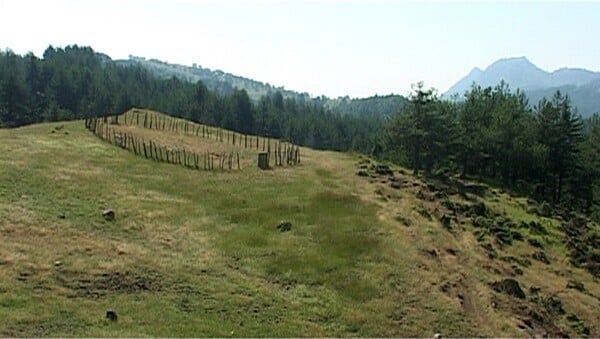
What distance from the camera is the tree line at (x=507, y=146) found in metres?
88.3

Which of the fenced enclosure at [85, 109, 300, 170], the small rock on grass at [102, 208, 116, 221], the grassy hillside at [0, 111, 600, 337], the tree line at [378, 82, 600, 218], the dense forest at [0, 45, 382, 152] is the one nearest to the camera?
the grassy hillside at [0, 111, 600, 337]

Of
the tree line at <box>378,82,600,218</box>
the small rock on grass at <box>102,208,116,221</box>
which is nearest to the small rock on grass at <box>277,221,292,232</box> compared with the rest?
the small rock on grass at <box>102,208,116,221</box>

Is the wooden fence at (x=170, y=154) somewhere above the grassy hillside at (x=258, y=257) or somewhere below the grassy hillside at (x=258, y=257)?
above

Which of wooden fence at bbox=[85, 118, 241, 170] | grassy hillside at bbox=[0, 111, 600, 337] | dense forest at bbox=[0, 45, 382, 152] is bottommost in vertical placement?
grassy hillside at bbox=[0, 111, 600, 337]

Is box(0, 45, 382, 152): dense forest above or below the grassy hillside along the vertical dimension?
above

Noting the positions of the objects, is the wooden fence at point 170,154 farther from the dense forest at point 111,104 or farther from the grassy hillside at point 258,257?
the dense forest at point 111,104

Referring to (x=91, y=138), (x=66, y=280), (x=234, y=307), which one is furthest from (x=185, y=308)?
(x=91, y=138)

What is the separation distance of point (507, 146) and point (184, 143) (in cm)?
4581

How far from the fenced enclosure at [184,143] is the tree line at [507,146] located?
1831 centimetres

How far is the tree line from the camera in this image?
290 feet

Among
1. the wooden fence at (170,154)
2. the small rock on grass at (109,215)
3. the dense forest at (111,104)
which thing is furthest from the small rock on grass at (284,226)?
the dense forest at (111,104)

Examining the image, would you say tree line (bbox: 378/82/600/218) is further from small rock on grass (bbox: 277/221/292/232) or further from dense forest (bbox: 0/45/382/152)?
dense forest (bbox: 0/45/382/152)

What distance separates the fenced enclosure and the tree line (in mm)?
18314

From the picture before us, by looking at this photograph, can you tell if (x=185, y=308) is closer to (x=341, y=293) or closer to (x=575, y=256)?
(x=341, y=293)
